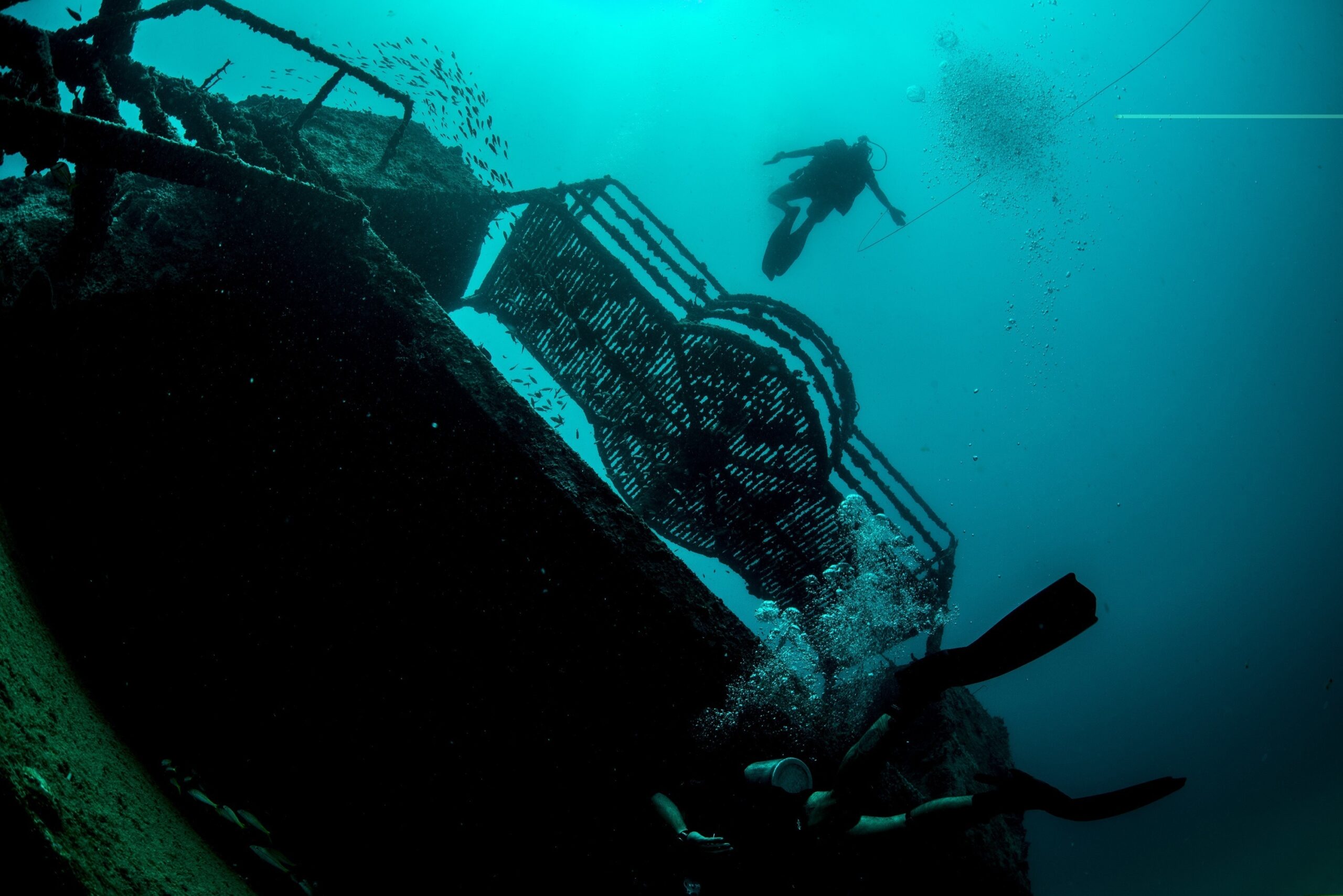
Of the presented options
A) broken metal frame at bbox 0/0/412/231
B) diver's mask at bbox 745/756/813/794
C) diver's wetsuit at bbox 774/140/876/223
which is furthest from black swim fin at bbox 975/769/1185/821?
diver's wetsuit at bbox 774/140/876/223

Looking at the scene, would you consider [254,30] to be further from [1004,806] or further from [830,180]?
[830,180]

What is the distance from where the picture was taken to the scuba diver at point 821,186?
8055mm

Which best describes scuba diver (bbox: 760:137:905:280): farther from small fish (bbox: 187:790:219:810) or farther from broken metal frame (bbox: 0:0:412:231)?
small fish (bbox: 187:790:219:810)

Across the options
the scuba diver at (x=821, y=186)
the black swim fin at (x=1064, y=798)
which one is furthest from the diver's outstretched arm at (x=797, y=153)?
the black swim fin at (x=1064, y=798)

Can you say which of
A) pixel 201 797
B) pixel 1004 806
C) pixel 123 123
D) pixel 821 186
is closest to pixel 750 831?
pixel 1004 806

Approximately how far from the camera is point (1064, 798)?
219 centimetres

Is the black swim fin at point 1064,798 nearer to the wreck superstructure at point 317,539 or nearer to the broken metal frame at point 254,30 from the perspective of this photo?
the wreck superstructure at point 317,539

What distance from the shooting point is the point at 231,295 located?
2293 mm

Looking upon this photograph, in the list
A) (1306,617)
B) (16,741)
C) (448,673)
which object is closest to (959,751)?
(448,673)

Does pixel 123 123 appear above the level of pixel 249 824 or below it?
above

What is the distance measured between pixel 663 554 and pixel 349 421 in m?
1.40

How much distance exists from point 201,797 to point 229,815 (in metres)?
0.10

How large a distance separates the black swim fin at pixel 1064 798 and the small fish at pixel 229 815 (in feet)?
8.40

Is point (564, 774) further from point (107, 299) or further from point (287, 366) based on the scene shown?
point (107, 299)
